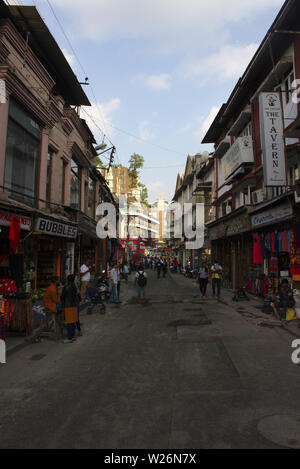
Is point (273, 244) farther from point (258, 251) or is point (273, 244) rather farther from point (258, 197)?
point (258, 197)

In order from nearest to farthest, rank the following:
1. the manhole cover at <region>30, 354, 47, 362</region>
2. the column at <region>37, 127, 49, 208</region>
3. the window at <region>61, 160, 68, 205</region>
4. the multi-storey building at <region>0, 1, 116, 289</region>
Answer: the manhole cover at <region>30, 354, 47, 362</region> < the multi-storey building at <region>0, 1, 116, 289</region> < the column at <region>37, 127, 49, 208</region> < the window at <region>61, 160, 68, 205</region>

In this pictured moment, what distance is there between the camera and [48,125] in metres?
13.1

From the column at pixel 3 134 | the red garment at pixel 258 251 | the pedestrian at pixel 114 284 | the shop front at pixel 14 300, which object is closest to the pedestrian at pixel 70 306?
the shop front at pixel 14 300

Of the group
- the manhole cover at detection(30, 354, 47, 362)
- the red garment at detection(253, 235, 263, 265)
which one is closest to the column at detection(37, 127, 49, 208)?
the manhole cover at detection(30, 354, 47, 362)

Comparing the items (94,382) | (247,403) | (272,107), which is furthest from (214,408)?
(272,107)

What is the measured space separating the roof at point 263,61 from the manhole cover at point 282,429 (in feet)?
42.3

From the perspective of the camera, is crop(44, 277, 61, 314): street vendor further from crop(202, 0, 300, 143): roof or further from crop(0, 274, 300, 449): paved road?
crop(202, 0, 300, 143): roof

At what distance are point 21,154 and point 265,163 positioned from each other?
930 centimetres

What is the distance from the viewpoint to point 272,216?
1371 centimetres

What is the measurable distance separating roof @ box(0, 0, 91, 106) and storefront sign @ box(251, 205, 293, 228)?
35.8 feet

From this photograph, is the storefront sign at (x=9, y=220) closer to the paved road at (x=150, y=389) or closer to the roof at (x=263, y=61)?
the paved road at (x=150, y=389)

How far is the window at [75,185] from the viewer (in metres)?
17.9

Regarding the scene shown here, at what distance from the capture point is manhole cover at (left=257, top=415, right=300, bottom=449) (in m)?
3.36

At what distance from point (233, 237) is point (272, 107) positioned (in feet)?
35.8
